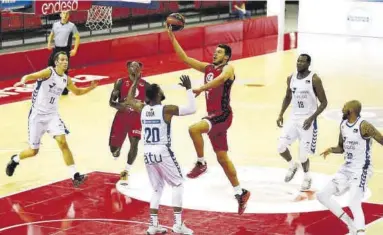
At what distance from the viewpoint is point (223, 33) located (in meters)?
33.5

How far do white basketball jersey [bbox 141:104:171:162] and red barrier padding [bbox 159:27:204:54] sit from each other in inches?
749

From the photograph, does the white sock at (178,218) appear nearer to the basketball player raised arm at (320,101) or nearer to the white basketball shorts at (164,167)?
the white basketball shorts at (164,167)

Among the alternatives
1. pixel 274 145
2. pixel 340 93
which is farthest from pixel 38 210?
pixel 340 93

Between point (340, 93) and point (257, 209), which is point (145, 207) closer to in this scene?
point (257, 209)

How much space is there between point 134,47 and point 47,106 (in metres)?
15.3

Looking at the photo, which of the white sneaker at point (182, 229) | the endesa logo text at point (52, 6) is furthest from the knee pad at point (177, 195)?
the endesa logo text at point (52, 6)

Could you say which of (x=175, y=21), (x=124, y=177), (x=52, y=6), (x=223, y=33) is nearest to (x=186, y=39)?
(x=223, y=33)

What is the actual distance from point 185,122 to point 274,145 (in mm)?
2657

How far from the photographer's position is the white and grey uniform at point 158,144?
11016mm

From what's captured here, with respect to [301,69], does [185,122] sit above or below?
below

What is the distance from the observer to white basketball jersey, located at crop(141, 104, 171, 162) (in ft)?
36.1

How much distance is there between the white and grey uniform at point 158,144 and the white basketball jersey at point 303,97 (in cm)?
292

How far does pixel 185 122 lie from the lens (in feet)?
62.8

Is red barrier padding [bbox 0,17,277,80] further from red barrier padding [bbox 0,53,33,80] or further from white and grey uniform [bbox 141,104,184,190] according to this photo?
white and grey uniform [bbox 141,104,184,190]
